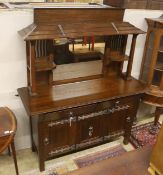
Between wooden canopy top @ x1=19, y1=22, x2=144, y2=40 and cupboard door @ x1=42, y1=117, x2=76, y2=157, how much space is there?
766mm

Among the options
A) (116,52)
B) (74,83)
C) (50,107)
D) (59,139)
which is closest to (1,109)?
(50,107)

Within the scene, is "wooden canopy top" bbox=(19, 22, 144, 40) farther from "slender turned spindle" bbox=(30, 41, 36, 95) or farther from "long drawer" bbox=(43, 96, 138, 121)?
"long drawer" bbox=(43, 96, 138, 121)

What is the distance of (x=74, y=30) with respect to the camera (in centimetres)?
198

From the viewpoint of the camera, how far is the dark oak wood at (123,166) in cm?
133

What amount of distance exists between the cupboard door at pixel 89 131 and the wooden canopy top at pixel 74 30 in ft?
2.63

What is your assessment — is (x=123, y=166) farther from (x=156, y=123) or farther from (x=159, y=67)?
(x=156, y=123)

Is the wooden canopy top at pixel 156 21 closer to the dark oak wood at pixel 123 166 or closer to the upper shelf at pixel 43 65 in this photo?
the upper shelf at pixel 43 65

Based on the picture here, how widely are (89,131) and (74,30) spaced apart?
1.03 m

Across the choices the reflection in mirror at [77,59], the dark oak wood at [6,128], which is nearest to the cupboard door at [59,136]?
the dark oak wood at [6,128]

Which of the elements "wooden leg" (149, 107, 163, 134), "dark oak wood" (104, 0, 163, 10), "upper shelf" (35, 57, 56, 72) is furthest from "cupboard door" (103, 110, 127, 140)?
"dark oak wood" (104, 0, 163, 10)

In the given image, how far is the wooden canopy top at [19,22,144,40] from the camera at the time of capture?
6.06ft

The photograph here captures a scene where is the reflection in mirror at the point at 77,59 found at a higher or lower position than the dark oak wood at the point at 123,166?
higher

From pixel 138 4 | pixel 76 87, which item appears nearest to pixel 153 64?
pixel 138 4

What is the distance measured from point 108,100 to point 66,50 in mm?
639
